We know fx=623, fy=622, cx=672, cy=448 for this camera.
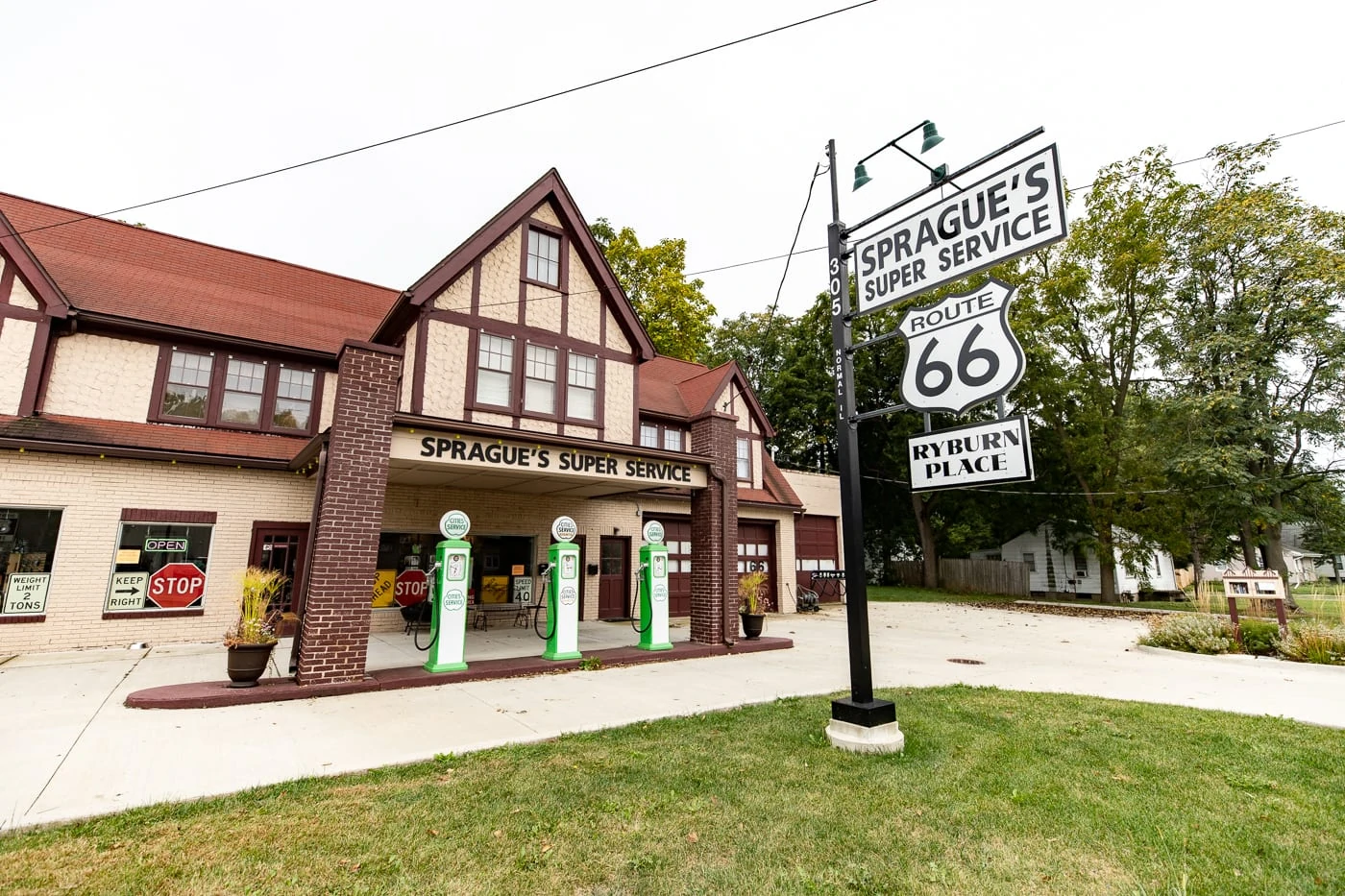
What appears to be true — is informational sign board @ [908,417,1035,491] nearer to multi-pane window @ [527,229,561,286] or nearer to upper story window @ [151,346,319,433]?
multi-pane window @ [527,229,561,286]

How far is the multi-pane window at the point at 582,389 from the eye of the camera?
13.6 meters

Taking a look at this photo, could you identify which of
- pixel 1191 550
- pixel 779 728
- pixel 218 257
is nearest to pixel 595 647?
pixel 779 728

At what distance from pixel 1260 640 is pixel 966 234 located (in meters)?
10.7

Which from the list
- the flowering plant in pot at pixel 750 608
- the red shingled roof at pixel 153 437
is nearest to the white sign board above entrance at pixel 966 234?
the flowering plant in pot at pixel 750 608

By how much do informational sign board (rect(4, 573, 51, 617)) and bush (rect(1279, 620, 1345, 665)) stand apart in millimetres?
20301

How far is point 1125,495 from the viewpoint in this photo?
2417 cm

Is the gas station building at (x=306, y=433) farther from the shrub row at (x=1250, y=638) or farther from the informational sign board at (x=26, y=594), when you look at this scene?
the shrub row at (x=1250, y=638)

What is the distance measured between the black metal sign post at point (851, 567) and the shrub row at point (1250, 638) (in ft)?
29.6

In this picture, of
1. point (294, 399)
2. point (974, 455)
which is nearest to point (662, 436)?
point (294, 399)

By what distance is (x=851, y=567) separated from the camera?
5797 millimetres

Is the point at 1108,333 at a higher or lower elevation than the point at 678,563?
higher

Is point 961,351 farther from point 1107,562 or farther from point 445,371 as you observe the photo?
point 1107,562

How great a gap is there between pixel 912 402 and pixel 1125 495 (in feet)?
80.1

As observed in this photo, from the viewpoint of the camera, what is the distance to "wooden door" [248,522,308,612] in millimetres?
11969
